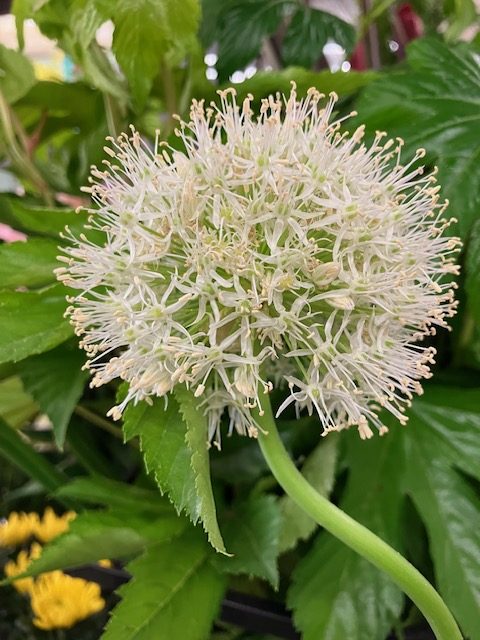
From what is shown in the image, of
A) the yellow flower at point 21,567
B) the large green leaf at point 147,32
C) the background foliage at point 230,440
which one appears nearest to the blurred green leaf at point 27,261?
the background foliage at point 230,440

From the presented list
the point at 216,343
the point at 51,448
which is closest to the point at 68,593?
the point at 51,448

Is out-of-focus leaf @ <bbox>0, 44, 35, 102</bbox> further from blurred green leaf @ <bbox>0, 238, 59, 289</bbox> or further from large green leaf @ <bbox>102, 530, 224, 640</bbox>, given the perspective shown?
large green leaf @ <bbox>102, 530, 224, 640</bbox>

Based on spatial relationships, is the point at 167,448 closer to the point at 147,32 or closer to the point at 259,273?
the point at 259,273

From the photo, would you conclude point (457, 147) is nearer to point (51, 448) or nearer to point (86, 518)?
point (86, 518)

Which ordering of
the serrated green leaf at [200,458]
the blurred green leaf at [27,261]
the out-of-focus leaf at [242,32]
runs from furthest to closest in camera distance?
the out-of-focus leaf at [242,32]
the blurred green leaf at [27,261]
the serrated green leaf at [200,458]

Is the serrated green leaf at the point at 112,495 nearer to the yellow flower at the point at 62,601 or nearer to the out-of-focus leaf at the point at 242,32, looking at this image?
the yellow flower at the point at 62,601
